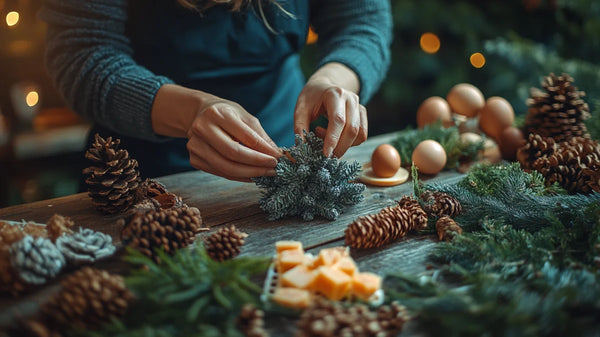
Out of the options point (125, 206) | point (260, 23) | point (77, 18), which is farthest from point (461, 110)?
point (77, 18)

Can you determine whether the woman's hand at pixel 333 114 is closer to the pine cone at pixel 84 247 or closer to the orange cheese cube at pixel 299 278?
the orange cheese cube at pixel 299 278

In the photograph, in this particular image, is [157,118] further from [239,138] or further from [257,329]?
[257,329]

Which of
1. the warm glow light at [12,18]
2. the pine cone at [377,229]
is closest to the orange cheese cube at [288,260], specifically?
the pine cone at [377,229]

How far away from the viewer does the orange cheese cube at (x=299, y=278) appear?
0.72 m

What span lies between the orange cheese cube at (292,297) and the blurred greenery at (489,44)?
1.69 metres

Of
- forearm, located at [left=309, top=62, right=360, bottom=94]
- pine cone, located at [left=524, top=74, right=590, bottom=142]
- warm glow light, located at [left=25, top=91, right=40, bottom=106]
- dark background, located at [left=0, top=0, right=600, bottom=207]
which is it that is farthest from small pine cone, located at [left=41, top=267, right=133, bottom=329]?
warm glow light, located at [left=25, top=91, right=40, bottom=106]

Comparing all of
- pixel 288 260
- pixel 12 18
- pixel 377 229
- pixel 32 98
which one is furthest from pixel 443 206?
pixel 32 98

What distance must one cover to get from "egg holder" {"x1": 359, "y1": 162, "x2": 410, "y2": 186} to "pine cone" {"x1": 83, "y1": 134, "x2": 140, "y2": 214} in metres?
0.61

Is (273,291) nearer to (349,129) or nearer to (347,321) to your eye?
(347,321)

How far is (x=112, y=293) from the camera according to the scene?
0.67 m

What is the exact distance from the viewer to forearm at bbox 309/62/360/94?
133cm

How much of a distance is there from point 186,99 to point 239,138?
0.21 m

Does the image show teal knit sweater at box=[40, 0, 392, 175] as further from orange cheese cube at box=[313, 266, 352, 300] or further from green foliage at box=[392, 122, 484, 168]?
orange cheese cube at box=[313, 266, 352, 300]

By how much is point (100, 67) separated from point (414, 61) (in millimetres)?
1904
